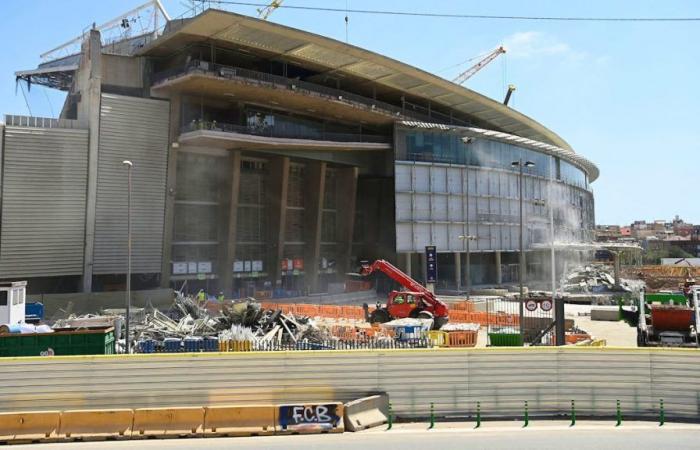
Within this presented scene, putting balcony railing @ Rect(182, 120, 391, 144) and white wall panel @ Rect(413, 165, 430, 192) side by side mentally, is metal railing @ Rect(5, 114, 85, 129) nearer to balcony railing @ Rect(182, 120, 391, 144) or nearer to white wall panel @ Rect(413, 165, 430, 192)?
balcony railing @ Rect(182, 120, 391, 144)

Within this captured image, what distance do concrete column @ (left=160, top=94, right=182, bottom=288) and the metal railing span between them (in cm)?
673

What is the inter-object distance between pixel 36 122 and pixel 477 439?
3744 cm

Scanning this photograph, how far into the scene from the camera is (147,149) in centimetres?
4025

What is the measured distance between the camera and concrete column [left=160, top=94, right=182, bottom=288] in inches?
1633

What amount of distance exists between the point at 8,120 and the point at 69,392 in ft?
98.2

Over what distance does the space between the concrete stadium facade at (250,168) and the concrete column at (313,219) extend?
17 cm

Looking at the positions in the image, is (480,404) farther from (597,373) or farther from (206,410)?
(206,410)

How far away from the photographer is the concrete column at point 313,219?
50.2m

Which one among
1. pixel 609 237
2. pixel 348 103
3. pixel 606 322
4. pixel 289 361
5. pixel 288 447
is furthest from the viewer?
pixel 609 237

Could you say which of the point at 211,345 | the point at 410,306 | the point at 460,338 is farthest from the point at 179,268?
the point at 460,338

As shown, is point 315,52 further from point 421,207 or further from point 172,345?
point 172,345

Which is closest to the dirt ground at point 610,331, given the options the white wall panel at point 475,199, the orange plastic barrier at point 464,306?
the orange plastic barrier at point 464,306

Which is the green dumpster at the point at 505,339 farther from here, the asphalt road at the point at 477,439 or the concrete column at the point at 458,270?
the concrete column at the point at 458,270

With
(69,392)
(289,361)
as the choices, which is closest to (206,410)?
(289,361)
